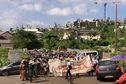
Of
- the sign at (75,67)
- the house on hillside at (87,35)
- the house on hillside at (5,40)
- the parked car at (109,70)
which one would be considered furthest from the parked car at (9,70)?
the house on hillside at (87,35)

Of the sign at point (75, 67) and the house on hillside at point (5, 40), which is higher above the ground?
the sign at point (75, 67)

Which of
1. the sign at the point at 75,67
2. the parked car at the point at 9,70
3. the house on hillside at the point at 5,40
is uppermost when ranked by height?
the sign at the point at 75,67

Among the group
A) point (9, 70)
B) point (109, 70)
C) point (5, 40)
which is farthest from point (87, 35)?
point (109, 70)

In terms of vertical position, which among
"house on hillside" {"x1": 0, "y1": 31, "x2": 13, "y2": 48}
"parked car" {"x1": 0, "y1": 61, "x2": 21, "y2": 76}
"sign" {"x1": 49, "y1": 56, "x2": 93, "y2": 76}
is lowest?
"house on hillside" {"x1": 0, "y1": 31, "x2": 13, "y2": 48}

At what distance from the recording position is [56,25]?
148875 mm

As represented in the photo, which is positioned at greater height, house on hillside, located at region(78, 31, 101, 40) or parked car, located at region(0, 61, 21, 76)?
parked car, located at region(0, 61, 21, 76)

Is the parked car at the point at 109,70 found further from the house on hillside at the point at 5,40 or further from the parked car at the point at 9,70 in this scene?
the house on hillside at the point at 5,40

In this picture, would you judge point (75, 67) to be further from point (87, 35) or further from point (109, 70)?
point (87, 35)

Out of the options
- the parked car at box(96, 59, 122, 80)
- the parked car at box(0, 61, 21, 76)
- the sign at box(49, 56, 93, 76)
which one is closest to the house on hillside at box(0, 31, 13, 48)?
the parked car at box(0, 61, 21, 76)

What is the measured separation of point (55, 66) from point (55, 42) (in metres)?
58.0

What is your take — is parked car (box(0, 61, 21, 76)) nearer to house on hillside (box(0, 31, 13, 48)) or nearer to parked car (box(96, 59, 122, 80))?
parked car (box(96, 59, 122, 80))

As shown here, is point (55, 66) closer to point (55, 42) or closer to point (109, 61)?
point (109, 61)

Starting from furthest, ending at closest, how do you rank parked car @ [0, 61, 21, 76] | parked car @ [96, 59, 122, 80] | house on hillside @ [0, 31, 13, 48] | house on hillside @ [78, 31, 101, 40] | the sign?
house on hillside @ [78, 31, 101, 40]
house on hillside @ [0, 31, 13, 48]
parked car @ [0, 61, 21, 76]
the sign
parked car @ [96, 59, 122, 80]

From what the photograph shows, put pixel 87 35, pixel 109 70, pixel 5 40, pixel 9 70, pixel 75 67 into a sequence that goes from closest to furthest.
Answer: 1. pixel 109 70
2. pixel 75 67
3. pixel 9 70
4. pixel 5 40
5. pixel 87 35
